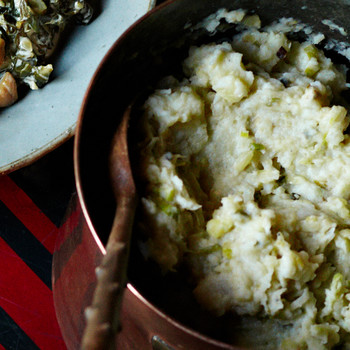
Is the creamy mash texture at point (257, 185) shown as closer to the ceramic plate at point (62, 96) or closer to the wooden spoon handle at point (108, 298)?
the wooden spoon handle at point (108, 298)

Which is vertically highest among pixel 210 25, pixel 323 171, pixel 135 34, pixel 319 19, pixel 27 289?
pixel 135 34

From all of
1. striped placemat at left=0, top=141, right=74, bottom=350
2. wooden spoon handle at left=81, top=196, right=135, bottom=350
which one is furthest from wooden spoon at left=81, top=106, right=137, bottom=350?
striped placemat at left=0, top=141, right=74, bottom=350

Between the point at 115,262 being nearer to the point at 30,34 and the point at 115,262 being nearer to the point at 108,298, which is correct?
the point at 108,298

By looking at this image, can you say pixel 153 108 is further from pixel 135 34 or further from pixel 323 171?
pixel 323 171

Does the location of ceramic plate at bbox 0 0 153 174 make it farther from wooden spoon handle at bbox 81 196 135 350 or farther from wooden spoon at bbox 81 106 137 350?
wooden spoon handle at bbox 81 196 135 350

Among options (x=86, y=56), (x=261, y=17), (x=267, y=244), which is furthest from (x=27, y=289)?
(x=261, y=17)

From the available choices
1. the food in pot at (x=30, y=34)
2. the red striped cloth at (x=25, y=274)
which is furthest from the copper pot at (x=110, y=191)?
the food in pot at (x=30, y=34)
